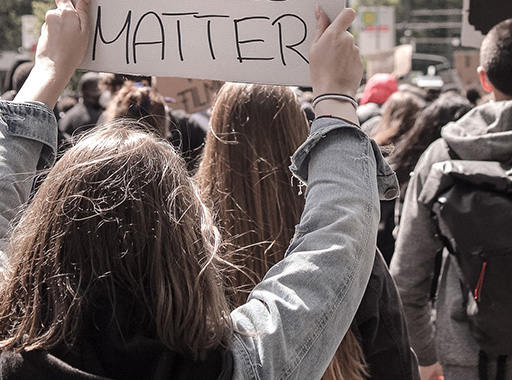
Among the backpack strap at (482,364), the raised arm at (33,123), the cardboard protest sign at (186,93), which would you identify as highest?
the raised arm at (33,123)

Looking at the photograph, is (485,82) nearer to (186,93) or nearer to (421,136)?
(421,136)

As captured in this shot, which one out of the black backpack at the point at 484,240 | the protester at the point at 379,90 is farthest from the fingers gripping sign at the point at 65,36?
the protester at the point at 379,90

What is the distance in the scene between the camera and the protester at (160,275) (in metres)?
1.18

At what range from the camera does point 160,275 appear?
1224 millimetres

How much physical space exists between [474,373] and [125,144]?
179 cm

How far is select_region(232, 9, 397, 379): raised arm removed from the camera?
4.09 ft

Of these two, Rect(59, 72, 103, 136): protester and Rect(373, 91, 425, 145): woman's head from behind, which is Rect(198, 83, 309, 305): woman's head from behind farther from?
Rect(59, 72, 103, 136): protester

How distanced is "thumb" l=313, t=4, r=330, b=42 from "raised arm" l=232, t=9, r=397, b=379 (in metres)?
0.14

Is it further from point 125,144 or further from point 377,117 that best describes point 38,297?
point 377,117

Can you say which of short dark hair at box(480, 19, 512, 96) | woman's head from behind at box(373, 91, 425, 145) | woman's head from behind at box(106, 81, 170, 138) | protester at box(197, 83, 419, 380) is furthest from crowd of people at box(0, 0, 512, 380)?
woman's head from behind at box(373, 91, 425, 145)

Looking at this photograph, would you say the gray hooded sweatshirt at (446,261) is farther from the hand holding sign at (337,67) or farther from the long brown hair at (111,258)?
the long brown hair at (111,258)

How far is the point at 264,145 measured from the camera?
2195 mm

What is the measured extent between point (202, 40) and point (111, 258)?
0.72 meters

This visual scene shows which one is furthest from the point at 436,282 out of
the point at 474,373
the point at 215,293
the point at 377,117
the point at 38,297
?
the point at 377,117
